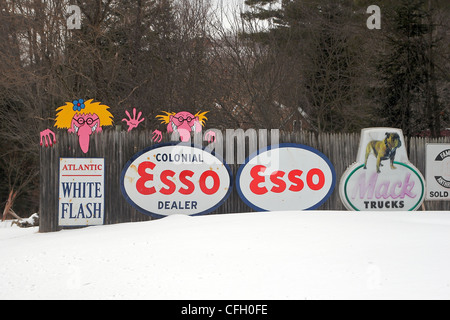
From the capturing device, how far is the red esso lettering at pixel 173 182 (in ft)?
37.3

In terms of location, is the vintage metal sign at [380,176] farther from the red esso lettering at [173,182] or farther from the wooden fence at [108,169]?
the red esso lettering at [173,182]

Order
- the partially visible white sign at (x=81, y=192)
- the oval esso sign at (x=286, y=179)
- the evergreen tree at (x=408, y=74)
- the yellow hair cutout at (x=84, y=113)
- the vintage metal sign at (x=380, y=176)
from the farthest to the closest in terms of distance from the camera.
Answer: the evergreen tree at (x=408, y=74) < the yellow hair cutout at (x=84, y=113) < the vintage metal sign at (x=380, y=176) < the oval esso sign at (x=286, y=179) < the partially visible white sign at (x=81, y=192)

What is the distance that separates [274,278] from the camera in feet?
20.5

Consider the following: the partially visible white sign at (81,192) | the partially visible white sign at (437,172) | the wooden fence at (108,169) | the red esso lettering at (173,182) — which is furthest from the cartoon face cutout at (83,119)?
the partially visible white sign at (437,172)

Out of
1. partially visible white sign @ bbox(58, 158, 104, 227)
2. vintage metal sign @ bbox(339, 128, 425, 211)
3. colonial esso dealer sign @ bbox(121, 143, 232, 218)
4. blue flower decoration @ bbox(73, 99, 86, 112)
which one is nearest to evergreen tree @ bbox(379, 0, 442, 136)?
vintage metal sign @ bbox(339, 128, 425, 211)

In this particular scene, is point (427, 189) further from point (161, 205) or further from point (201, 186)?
point (161, 205)

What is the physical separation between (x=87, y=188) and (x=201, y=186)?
2.20 metres

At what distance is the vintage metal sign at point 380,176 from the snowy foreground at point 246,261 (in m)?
1.98

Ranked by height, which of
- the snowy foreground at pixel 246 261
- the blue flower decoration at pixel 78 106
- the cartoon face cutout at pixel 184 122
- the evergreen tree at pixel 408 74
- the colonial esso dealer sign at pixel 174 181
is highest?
the evergreen tree at pixel 408 74

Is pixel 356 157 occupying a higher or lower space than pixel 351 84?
lower

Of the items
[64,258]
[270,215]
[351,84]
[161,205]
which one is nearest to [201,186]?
[161,205]

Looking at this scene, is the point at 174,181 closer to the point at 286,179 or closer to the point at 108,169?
the point at 108,169

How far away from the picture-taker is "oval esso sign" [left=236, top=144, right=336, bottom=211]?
11.6 metres

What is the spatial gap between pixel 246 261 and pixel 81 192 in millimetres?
5308
